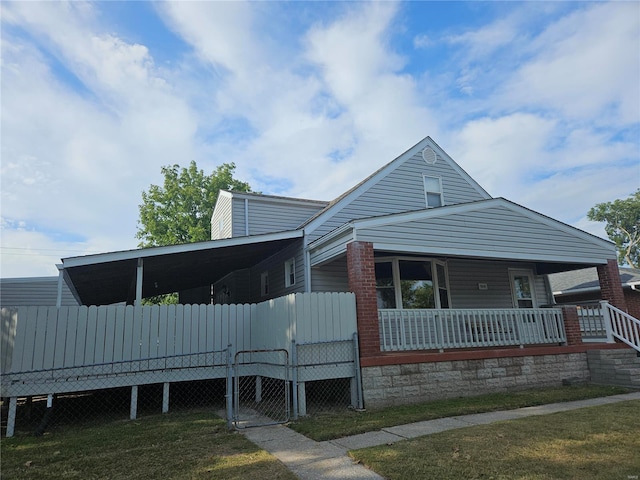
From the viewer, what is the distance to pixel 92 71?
10141 mm

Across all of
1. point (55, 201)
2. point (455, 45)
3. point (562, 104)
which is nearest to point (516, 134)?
point (562, 104)

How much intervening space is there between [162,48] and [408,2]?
247 inches

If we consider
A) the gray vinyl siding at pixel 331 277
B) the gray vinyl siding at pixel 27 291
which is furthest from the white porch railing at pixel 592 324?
the gray vinyl siding at pixel 27 291

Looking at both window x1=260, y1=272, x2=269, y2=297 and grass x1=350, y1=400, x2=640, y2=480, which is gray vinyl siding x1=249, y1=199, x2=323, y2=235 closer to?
window x1=260, y1=272, x2=269, y2=297

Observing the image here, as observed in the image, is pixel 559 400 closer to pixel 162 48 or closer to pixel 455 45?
pixel 455 45

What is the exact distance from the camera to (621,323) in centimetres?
1075

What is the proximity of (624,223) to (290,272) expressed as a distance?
46002 mm

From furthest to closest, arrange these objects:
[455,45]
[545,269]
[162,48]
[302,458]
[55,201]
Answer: [55,201]
[545,269]
[455,45]
[162,48]
[302,458]

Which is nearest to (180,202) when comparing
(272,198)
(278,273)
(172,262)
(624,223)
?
(272,198)

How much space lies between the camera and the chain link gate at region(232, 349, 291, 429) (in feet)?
23.8

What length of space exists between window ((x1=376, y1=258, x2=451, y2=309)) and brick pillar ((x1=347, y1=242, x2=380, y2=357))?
2702mm

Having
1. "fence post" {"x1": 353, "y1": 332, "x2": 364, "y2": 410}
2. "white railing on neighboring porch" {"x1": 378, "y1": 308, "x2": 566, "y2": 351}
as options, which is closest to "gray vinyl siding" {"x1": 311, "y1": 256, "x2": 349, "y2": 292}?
"white railing on neighboring porch" {"x1": 378, "y1": 308, "x2": 566, "y2": 351}

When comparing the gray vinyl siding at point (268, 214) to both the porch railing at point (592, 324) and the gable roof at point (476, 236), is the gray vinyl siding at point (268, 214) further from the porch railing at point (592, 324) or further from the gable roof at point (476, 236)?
the porch railing at point (592, 324)

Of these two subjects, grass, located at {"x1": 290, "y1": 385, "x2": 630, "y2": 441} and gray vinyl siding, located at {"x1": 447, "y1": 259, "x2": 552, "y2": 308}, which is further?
gray vinyl siding, located at {"x1": 447, "y1": 259, "x2": 552, "y2": 308}
